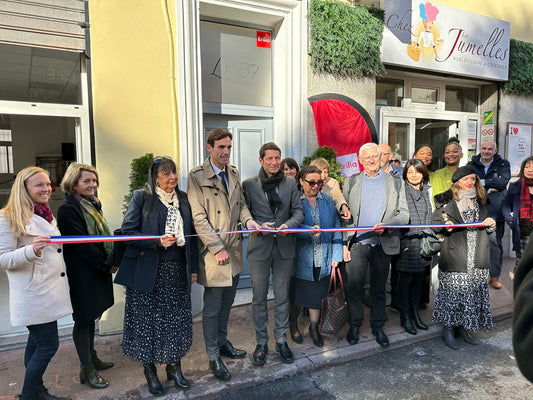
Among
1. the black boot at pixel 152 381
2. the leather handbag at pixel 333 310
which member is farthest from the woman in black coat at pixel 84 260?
the leather handbag at pixel 333 310

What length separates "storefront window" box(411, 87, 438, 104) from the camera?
7.44 meters

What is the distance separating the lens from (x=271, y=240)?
143 inches

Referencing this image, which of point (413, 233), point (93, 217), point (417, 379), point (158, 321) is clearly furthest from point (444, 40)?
point (158, 321)

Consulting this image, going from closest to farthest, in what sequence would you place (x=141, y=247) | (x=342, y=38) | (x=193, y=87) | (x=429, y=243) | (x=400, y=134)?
(x=141, y=247)
(x=429, y=243)
(x=193, y=87)
(x=342, y=38)
(x=400, y=134)

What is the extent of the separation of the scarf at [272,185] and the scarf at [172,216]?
0.90m

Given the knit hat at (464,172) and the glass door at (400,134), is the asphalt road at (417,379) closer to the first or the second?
the knit hat at (464,172)

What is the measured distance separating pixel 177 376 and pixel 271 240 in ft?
4.87

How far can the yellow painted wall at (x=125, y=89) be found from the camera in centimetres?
435

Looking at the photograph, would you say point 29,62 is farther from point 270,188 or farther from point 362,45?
point 362,45

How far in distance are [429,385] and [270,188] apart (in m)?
2.37

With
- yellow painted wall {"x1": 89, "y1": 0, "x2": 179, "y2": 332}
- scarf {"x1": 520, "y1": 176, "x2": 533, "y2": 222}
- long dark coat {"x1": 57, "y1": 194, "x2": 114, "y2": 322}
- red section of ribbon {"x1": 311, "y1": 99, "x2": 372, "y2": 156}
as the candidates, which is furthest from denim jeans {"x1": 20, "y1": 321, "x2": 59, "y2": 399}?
scarf {"x1": 520, "y1": 176, "x2": 533, "y2": 222}

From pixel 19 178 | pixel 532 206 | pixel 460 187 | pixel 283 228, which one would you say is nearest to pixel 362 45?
pixel 460 187

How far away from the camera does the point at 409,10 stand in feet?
20.8

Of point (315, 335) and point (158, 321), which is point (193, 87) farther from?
point (315, 335)
